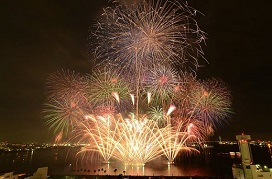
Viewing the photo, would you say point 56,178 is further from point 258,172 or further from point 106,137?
point 258,172

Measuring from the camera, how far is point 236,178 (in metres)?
33.6

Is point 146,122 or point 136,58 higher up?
point 136,58

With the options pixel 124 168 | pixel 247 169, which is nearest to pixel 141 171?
pixel 124 168

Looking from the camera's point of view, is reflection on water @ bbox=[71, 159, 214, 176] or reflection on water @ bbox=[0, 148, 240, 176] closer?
reflection on water @ bbox=[71, 159, 214, 176]

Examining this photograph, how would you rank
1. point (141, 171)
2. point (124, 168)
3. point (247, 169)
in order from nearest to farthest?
point (247, 169), point (141, 171), point (124, 168)

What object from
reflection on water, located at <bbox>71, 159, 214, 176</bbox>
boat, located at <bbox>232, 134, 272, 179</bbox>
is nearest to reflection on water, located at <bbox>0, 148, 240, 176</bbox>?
reflection on water, located at <bbox>71, 159, 214, 176</bbox>

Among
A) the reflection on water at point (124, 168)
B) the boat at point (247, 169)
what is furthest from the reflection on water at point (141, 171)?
the boat at point (247, 169)

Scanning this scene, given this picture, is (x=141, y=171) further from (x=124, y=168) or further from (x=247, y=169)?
(x=247, y=169)

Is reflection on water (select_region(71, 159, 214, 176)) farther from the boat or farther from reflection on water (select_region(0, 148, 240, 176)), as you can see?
the boat

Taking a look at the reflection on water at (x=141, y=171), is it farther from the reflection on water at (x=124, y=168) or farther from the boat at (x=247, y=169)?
the boat at (x=247, y=169)

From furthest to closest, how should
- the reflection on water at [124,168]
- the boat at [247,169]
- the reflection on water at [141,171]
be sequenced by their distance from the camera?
1. the reflection on water at [124,168]
2. the reflection on water at [141,171]
3. the boat at [247,169]

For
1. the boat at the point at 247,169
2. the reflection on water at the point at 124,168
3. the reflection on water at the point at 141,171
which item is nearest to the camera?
the boat at the point at 247,169

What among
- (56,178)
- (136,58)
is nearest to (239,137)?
(136,58)

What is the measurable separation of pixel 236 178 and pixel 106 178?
1998 centimetres
